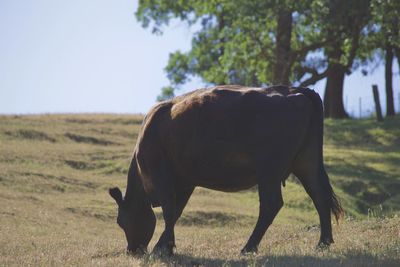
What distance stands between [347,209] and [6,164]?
11.0 m

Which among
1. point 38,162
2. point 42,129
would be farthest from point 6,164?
point 42,129

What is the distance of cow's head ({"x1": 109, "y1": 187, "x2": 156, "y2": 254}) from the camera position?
12.4 m

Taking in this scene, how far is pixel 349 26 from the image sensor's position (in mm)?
35750

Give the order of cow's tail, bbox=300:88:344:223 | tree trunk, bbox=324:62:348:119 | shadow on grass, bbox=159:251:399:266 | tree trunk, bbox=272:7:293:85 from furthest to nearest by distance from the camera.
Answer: tree trunk, bbox=324:62:348:119 < tree trunk, bbox=272:7:293:85 < cow's tail, bbox=300:88:344:223 < shadow on grass, bbox=159:251:399:266

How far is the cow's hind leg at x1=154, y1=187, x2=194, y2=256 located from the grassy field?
0.23 m

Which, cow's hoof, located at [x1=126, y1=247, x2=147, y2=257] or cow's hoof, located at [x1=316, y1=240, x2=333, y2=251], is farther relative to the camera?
cow's hoof, located at [x1=126, y1=247, x2=147, y2=257]

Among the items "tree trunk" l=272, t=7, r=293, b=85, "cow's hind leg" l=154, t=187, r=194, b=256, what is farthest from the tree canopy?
"cow's hind leg" l=154, t=187, r=194, b=256

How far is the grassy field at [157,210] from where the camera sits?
1104 centimetres

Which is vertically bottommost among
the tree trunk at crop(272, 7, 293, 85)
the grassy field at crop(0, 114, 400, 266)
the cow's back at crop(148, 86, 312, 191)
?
the grassy field at crop(0, 114, 400, 266)

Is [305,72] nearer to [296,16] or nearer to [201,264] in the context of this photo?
[296,16]

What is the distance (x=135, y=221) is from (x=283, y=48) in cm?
2565

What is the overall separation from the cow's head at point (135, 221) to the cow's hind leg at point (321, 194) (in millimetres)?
2523

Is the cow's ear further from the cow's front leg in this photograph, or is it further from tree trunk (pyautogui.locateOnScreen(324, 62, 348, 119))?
tree trunk (pyautogui.locateOnScreen(324, 62, 348, 119))

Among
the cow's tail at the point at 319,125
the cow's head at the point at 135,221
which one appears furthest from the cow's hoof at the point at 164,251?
the cow's tail at the point at 319,125
